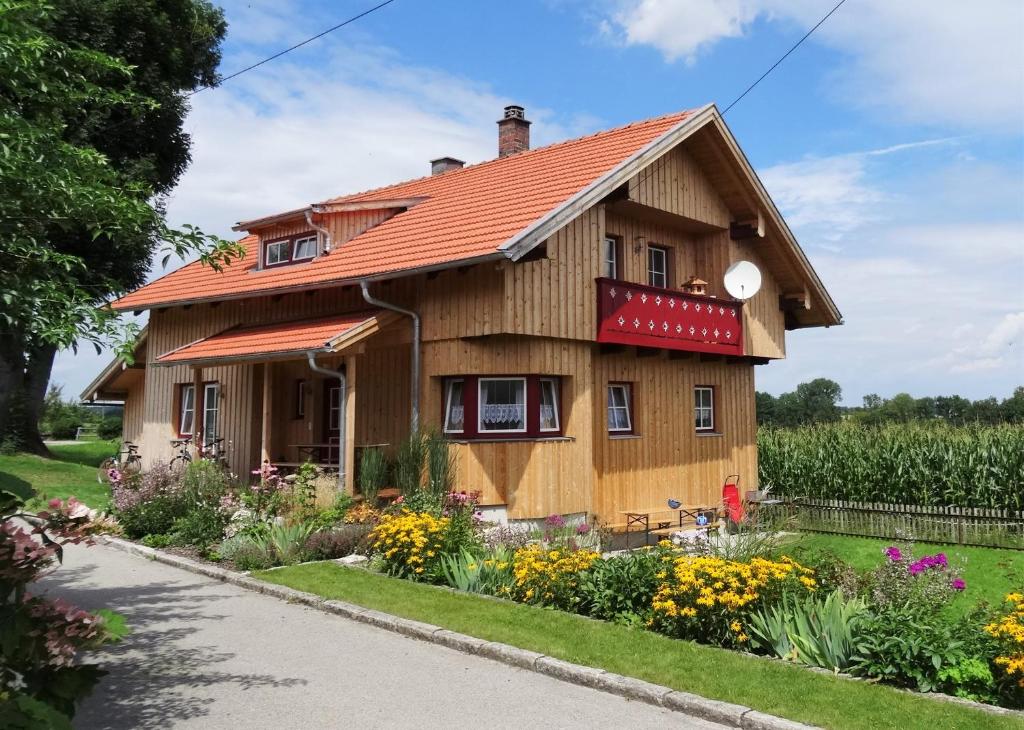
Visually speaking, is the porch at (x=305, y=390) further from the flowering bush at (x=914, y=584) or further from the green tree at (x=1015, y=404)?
the green tree at (x=1015, y=404)

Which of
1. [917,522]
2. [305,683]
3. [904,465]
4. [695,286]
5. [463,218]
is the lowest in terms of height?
[305,683]

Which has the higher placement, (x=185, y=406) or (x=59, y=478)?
(x=185, y=406)

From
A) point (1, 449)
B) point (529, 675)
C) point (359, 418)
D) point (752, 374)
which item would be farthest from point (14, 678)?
point (1, 449)

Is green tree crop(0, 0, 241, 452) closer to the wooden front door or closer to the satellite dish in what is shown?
the wooden front door

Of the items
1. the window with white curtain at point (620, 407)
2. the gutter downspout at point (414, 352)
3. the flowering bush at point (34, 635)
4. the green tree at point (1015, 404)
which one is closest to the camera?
the flowering bush at point (34, 635)

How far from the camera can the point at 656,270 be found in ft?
58.0

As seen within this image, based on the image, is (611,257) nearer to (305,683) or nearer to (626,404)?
(626,404)

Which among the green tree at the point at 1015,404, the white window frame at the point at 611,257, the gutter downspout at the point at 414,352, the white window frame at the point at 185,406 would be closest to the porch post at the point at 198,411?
the white window frame at the point at 185,406

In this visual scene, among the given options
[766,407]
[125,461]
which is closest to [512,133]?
[125,461]

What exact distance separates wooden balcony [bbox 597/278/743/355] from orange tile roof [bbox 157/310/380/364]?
3987 millimetres

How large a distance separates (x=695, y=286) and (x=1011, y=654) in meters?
11.5

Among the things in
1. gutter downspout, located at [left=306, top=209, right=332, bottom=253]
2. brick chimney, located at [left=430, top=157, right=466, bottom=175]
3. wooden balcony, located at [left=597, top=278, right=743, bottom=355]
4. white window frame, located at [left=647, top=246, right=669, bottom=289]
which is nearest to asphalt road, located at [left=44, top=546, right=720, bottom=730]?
wooden balcony, located at [left=597, top=278, right=743, bottom=355]

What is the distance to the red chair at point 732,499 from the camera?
17.7 m

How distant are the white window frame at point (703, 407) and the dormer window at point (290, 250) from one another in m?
8.58
